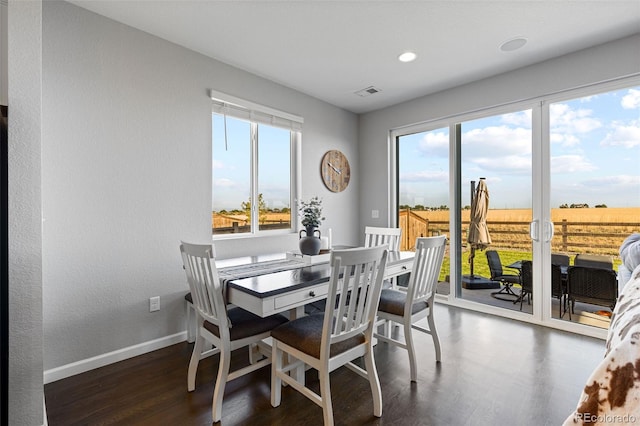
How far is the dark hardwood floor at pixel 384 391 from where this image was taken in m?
1.69

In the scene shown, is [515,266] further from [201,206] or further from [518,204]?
[201,206]

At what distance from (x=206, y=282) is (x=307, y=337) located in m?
0.63

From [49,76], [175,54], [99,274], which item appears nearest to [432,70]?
[175,54]

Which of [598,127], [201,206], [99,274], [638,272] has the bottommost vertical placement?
[99,274]

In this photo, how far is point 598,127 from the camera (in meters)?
2.79

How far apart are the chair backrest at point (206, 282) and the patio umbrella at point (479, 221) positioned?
116 inches

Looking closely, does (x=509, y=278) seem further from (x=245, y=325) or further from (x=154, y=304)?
(x=154, y=304)

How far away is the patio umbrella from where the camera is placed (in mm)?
3443

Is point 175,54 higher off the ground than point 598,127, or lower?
higher

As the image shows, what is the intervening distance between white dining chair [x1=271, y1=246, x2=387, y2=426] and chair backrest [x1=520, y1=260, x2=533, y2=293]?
232cm

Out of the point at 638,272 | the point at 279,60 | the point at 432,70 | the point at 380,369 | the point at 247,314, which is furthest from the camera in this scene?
the point at 432,70

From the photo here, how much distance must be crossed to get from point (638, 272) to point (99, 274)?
123 inches

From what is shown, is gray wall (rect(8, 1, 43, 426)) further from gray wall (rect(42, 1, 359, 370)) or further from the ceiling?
the ceiling

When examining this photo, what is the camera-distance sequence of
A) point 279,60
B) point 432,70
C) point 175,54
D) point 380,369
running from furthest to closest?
point 432,70, point 279,60, point 175,54, point 380,369
